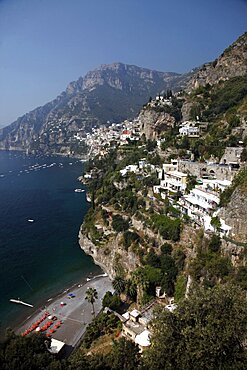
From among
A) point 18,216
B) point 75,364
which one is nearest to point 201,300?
point 75,364

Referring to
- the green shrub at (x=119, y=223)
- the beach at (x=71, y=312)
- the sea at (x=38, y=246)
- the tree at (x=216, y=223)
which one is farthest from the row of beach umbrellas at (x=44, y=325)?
the tree at (x=216, y=223)

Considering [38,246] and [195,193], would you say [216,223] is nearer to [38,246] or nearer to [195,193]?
[195,193]

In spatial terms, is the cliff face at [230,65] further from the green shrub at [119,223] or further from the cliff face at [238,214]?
the cliff face at [238,214]

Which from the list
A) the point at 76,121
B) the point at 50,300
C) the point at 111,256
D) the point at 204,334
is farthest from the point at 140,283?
the point at 76,121

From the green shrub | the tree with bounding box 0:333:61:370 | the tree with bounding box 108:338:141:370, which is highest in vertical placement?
the green shrub

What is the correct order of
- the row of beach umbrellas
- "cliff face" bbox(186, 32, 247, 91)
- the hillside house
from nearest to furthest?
1. the hillside house
2. the row of beach umbrellas
3. "cliff face" bbox(186, 32, 247, 91)

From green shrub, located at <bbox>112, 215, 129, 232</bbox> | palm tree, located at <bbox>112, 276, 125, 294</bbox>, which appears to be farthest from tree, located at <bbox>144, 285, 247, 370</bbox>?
green shrub, located at <bbox>112, 215, 129, 232</bbox>

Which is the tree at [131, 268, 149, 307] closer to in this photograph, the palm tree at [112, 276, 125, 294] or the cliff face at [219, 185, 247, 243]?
the palm tree at [112, 276, 125, 294]

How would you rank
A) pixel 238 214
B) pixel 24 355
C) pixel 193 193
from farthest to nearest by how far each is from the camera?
pixel 193 193 → pixel 238 214 → pixel 24 355
